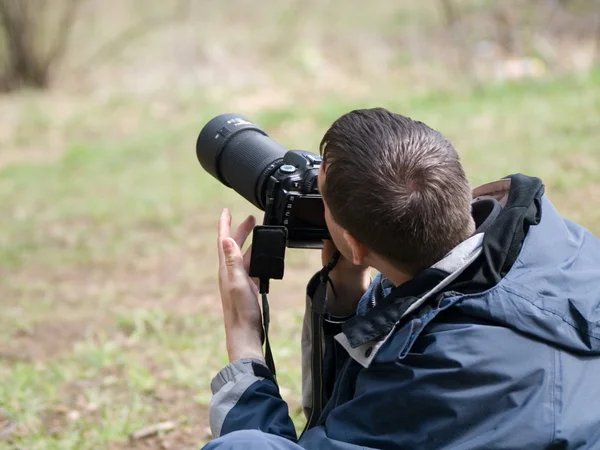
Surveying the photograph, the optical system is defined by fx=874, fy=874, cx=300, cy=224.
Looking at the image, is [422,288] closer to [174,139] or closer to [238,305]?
[238,305]

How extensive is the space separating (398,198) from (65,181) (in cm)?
542

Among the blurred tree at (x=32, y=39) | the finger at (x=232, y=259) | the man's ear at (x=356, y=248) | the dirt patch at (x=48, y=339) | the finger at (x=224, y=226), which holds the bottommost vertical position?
the dirt patch at (x=48, y=339)

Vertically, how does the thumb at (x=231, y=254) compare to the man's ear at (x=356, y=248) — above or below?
below

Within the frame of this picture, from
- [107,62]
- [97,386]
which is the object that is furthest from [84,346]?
[107,62]

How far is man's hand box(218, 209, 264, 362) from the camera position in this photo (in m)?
2.08

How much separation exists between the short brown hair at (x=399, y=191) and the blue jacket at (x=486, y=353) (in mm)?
52

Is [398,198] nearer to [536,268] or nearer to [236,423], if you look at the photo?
[536,268]

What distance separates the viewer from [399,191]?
5.56ft

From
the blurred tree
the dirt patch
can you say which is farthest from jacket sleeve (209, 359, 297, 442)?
the blurred tree

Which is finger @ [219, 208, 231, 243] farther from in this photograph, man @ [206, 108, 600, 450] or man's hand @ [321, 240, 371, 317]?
man @ [206, 108, 600, 450]

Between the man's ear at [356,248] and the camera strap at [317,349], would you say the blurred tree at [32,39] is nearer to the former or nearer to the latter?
the camera strap at [317,349]

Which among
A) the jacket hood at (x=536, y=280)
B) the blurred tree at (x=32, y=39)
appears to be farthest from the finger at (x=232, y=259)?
the blurred tree at (x=32, y=39)

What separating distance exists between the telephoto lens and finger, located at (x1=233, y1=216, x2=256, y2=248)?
5cm

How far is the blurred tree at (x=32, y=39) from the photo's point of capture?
9.80 m
